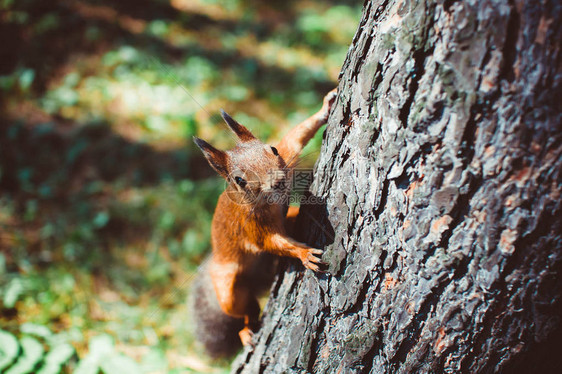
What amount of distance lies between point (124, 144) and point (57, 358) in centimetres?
290

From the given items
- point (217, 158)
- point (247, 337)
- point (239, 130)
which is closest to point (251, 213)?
point (217, 158)

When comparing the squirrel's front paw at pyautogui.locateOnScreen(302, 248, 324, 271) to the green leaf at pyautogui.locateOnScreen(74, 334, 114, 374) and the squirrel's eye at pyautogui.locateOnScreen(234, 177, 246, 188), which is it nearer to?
the squirrel's eye at pyautogui.locateOnScreen(234, 177, 246, 188)

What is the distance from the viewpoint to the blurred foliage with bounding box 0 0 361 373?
3.18 m

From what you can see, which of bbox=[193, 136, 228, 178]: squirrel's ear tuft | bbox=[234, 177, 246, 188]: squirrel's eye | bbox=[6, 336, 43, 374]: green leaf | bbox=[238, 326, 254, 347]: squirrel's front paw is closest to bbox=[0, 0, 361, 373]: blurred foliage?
bbox=[6, 336, 43, 374]: green leaf

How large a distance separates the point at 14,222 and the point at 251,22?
5102 millimetres

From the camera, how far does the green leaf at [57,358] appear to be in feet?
8.10

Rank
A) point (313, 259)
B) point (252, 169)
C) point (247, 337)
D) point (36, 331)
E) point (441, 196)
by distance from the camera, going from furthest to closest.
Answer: point (36, 331) < point (247, 337) < point (252, 169) < point (313, 259) < point (441, 196)

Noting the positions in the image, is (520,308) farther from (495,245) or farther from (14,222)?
(14,222)

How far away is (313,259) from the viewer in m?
1.77

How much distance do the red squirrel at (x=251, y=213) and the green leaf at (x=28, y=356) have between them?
1269 millimetres

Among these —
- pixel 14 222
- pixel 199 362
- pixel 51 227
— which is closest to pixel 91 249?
pixel 51 227

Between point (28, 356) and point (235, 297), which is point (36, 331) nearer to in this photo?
point (28, 356)

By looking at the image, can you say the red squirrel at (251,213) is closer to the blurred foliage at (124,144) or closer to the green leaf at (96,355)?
the blurred foliage at (124,144)

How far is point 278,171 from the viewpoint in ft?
6.59
